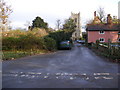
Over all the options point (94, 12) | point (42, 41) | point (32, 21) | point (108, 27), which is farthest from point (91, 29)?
point (42, 41)

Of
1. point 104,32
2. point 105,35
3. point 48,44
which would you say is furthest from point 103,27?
point 48,44

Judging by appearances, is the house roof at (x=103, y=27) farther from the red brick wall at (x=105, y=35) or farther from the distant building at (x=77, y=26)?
the distant building at (x=77, y=26)

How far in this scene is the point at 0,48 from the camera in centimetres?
1895

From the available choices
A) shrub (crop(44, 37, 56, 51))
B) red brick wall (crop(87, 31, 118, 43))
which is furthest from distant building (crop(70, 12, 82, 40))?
shrub (crop(44, 37, 56, 51))

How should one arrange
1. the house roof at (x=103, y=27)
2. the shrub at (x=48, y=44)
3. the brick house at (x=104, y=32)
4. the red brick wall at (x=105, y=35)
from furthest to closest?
the red brick wall at (x=105, y=35) < the brick house at (x=104, y=32) < the house roof at (x=103, y=27) < the shrub at (x=48, y=44)

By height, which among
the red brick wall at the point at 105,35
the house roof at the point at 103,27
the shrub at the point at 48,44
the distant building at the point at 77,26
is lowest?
the shrub at the point at 48,44

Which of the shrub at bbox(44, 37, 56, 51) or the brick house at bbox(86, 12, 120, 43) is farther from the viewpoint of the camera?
the brick house at bbox(86, 12, 120, 43)

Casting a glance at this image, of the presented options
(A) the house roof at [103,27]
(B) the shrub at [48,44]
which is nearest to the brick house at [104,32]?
(A) the house roof at [103,27]

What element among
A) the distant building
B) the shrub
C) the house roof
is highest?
the distant building

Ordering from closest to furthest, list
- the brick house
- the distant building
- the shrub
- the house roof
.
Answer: the shrub, the house roof, the brick house, the distant building

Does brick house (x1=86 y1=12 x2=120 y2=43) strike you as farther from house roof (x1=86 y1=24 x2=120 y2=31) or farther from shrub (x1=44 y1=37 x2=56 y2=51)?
shrub (x1=44 y1=37 x2=56 y2=51)

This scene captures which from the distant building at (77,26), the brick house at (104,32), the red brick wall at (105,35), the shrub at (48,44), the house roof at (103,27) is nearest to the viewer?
the shrub at (48,44)

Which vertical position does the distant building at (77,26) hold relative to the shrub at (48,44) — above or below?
above

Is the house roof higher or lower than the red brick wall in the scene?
higher
